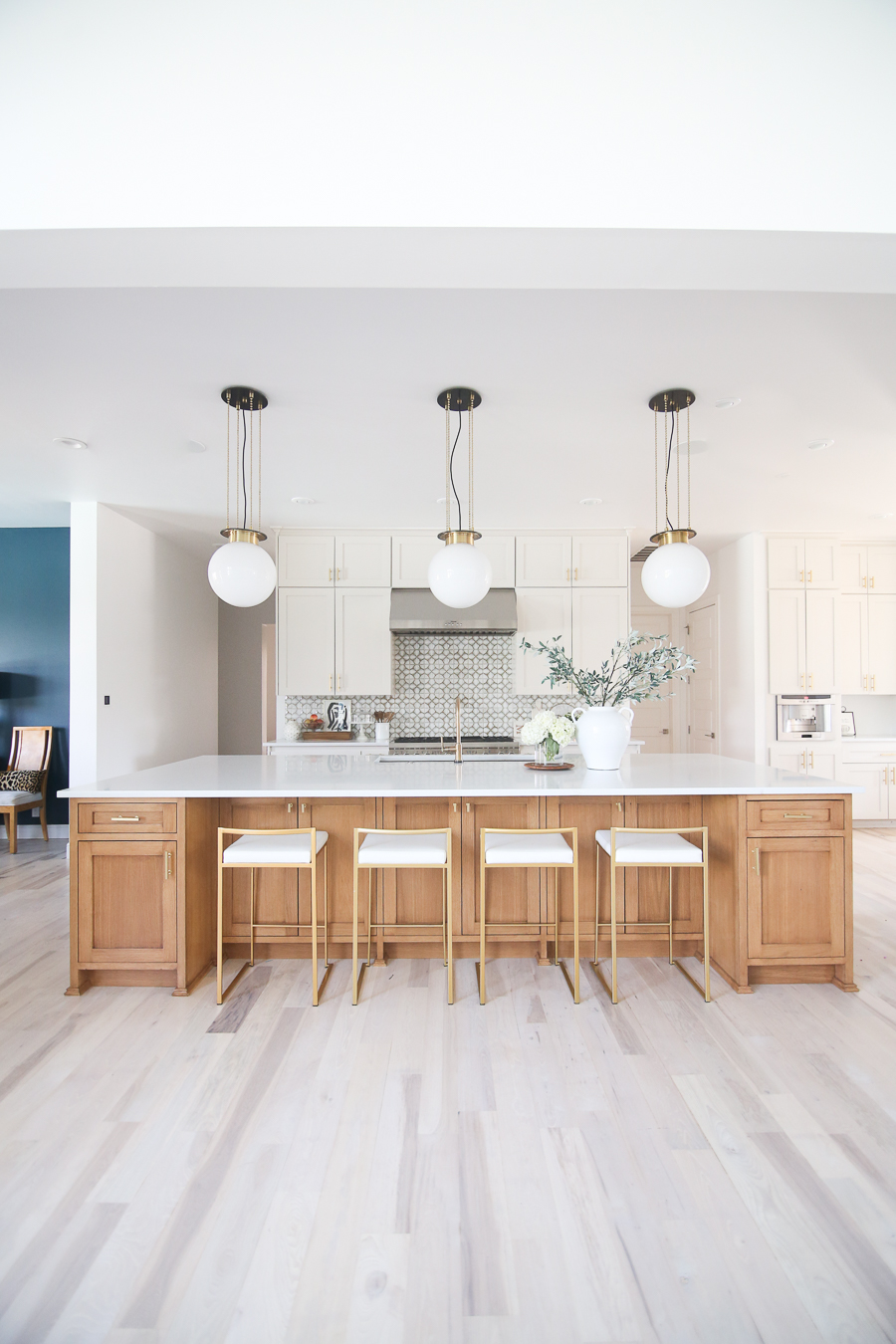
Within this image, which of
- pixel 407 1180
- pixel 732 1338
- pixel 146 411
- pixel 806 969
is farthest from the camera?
pixel 146 411

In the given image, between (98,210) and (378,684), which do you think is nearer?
(98,210)

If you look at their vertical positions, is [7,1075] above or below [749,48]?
below

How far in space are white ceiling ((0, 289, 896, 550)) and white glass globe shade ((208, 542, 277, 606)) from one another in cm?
74

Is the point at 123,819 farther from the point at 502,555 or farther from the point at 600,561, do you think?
the point at 600,561

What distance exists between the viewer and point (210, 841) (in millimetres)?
2992

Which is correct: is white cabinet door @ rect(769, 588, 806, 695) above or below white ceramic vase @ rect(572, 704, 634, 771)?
above

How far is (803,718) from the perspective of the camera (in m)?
5.88

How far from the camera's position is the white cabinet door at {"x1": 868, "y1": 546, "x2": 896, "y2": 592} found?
604 cm

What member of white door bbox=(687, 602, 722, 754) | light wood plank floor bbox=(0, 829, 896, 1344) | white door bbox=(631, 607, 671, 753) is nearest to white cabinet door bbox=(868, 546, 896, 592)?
white door bbox=(687, 602, 722, 754)

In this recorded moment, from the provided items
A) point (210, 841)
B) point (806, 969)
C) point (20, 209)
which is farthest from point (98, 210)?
point (806, 969)

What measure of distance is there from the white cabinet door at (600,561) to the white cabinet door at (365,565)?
1.58 m

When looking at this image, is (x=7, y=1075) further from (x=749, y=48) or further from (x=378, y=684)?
(x=378, y=684)

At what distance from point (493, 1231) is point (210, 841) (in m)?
1.96

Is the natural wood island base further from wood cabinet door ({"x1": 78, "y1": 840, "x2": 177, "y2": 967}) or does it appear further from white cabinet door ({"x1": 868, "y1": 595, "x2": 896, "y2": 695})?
white cabinet door ({"x1": 868, "y1": 595, "x2": 896, "y2": 695})
